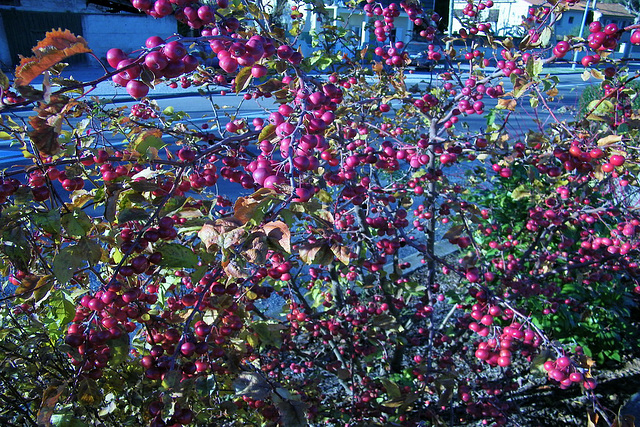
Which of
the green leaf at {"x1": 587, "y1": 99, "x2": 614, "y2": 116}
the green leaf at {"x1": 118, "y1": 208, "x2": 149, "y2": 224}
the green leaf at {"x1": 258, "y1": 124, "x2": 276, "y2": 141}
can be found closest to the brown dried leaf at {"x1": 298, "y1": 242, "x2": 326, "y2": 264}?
the green leaf at {"x1": 258, "y1": 124, "x2": 276, "y2": 141}

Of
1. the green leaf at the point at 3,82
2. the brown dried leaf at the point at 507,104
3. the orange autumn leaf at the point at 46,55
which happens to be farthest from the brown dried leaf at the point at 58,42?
the brown dried leaf at the point at 507,104

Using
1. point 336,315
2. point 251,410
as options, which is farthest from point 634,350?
point 251,410

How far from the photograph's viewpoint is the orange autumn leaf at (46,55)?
0.82 m

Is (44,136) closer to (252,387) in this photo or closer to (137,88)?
(137,88)

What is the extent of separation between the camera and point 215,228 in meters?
0.94

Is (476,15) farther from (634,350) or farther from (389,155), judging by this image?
(634,350)

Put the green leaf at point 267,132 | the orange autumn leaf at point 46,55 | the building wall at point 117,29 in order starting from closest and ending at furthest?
1. the orange autumn leaf at point 46,55
2. the green leaf at point 267,132
3. the building wall at point 117,29

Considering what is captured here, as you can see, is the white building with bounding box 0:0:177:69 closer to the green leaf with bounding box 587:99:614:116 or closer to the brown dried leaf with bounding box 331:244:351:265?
the green leaf with bounding box 587:99:614:116

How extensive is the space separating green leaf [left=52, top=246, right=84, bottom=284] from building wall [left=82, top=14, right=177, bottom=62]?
22.4 m

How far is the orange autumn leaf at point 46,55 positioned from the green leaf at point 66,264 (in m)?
0.43

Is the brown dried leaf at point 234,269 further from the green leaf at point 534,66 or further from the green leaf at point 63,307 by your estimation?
the green leaf at point 534,66

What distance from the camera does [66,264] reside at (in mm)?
1042

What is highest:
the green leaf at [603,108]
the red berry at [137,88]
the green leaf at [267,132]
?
the red berry at [137,88]

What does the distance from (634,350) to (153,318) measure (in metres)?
3.93
